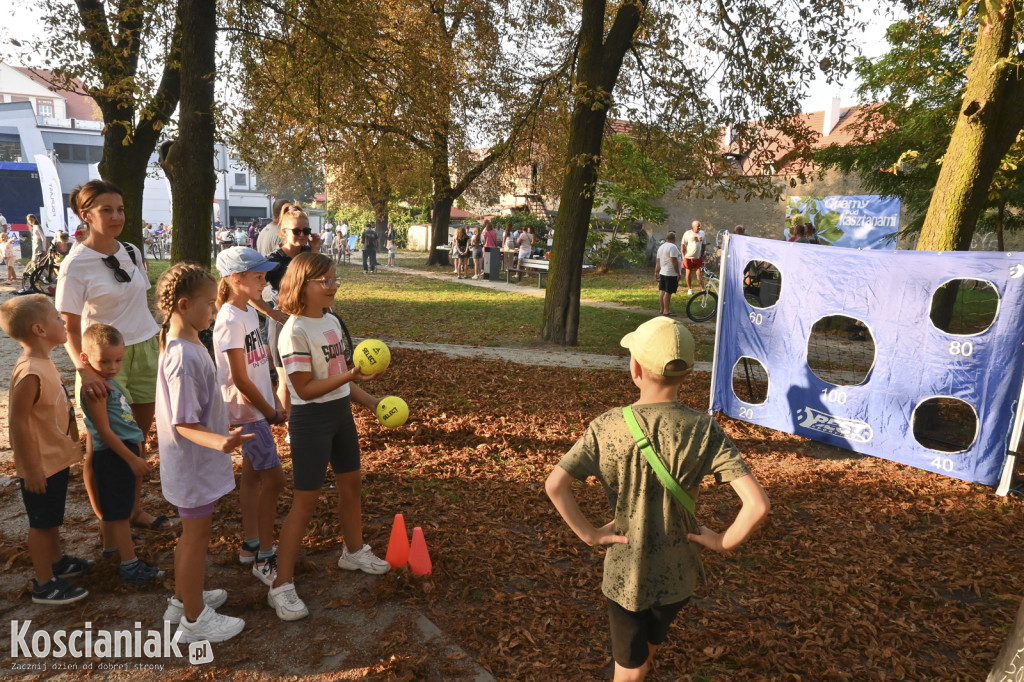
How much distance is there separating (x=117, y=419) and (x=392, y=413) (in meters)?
1.56

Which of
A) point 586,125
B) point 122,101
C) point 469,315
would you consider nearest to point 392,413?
point 586,125

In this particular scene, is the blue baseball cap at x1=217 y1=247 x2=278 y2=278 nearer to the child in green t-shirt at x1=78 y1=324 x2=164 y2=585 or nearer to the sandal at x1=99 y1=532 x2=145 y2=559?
the child in green t-shirt at x1=78 y1=324 x2=164 y2=585

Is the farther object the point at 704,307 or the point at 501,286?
the point at 501,286

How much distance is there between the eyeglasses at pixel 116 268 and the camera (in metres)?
4.22

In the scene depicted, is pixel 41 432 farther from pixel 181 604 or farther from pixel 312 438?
pixel 312 438

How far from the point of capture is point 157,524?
4.66 meters

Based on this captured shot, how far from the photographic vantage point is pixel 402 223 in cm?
5481

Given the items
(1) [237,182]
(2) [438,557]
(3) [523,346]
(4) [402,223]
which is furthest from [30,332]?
(1) [237,182]

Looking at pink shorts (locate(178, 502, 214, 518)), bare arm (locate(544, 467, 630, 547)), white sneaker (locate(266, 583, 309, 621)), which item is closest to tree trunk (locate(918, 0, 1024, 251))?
bare arm (locate(544, 467, 630, 547))

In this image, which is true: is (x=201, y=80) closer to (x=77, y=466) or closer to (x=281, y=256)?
(x=281, y=256)

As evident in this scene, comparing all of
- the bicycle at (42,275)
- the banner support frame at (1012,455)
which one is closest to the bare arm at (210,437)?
the banner support frame at (1012,455)

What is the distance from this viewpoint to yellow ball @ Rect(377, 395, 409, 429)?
13.8 feet

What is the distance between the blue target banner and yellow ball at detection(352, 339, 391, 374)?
15.9 ft

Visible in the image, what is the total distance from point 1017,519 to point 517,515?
3990mm
